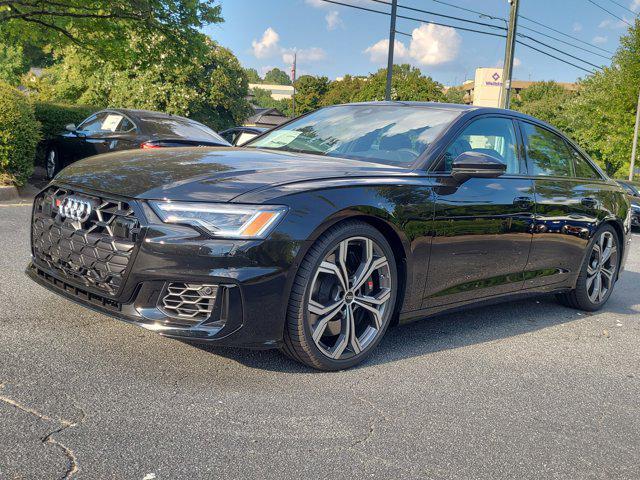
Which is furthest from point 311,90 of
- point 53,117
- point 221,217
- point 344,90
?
point 221,217

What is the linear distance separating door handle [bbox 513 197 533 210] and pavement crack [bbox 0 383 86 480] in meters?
3.09

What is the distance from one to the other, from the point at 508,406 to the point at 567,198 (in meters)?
2.27

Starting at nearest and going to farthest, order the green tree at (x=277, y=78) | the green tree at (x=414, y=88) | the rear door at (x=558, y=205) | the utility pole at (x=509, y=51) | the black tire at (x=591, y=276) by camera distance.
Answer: the rear door at (x=558, y=205), the black tire at (x=591, y=276), the utility pole at (x=509, y=51), the green tree at (x=414, y=88), the green tree at (x=277, y=78)

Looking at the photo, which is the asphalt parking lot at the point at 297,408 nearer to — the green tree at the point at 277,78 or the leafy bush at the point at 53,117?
the leafy bush at the point at 53,117

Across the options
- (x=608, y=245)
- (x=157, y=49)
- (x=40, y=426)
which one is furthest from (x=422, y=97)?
(x=40, y=426)

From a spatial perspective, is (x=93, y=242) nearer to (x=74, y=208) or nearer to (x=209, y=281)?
(x=74, y=208)

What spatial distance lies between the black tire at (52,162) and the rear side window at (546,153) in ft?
27.6

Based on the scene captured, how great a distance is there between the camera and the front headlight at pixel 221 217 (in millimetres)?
3041

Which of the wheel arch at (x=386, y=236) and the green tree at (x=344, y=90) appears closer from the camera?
the wheel arch at (x=386, y=236)

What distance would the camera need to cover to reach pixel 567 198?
498cm

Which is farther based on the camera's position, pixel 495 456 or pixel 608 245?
pixel 608 245

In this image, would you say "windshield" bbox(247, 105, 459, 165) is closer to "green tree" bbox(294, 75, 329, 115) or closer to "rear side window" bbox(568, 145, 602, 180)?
"rear side window" bbox(568, 145, 602, 180)

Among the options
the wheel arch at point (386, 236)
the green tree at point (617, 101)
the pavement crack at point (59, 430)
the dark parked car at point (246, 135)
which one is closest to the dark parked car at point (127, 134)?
the dark parked car at point (246, 135)

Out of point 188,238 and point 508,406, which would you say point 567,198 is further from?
point 188,238
